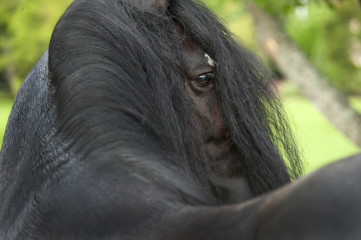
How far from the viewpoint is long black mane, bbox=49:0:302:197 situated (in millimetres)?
1168

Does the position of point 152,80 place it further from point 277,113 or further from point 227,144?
point 277,113

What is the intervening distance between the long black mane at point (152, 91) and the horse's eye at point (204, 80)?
33 millimetres

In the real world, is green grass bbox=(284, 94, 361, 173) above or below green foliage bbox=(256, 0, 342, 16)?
below

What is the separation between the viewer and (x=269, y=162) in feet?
5.64

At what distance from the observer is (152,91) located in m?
1.41

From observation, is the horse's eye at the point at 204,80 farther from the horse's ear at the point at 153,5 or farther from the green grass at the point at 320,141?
the green grass at the point at 320,141

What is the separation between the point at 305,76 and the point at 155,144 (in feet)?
17.4

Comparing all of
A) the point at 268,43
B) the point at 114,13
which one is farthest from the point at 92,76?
the point at 268,43

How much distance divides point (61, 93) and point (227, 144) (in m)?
0.61

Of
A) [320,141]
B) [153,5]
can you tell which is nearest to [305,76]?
[153,5]

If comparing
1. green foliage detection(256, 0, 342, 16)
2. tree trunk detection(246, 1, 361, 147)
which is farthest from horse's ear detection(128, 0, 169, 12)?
tree trunk detection(246, 1, 361, 147)

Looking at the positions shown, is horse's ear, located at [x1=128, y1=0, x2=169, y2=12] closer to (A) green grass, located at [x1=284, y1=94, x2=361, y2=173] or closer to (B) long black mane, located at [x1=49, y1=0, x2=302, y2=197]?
(B) long black mane, located at [x1=49, y1=0, x2=302, y2=197]

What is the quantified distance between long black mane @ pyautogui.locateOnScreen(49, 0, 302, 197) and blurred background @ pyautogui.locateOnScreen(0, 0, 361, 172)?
341 millimetres

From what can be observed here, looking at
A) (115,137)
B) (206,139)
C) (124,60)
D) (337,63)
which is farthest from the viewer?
(337,63)
